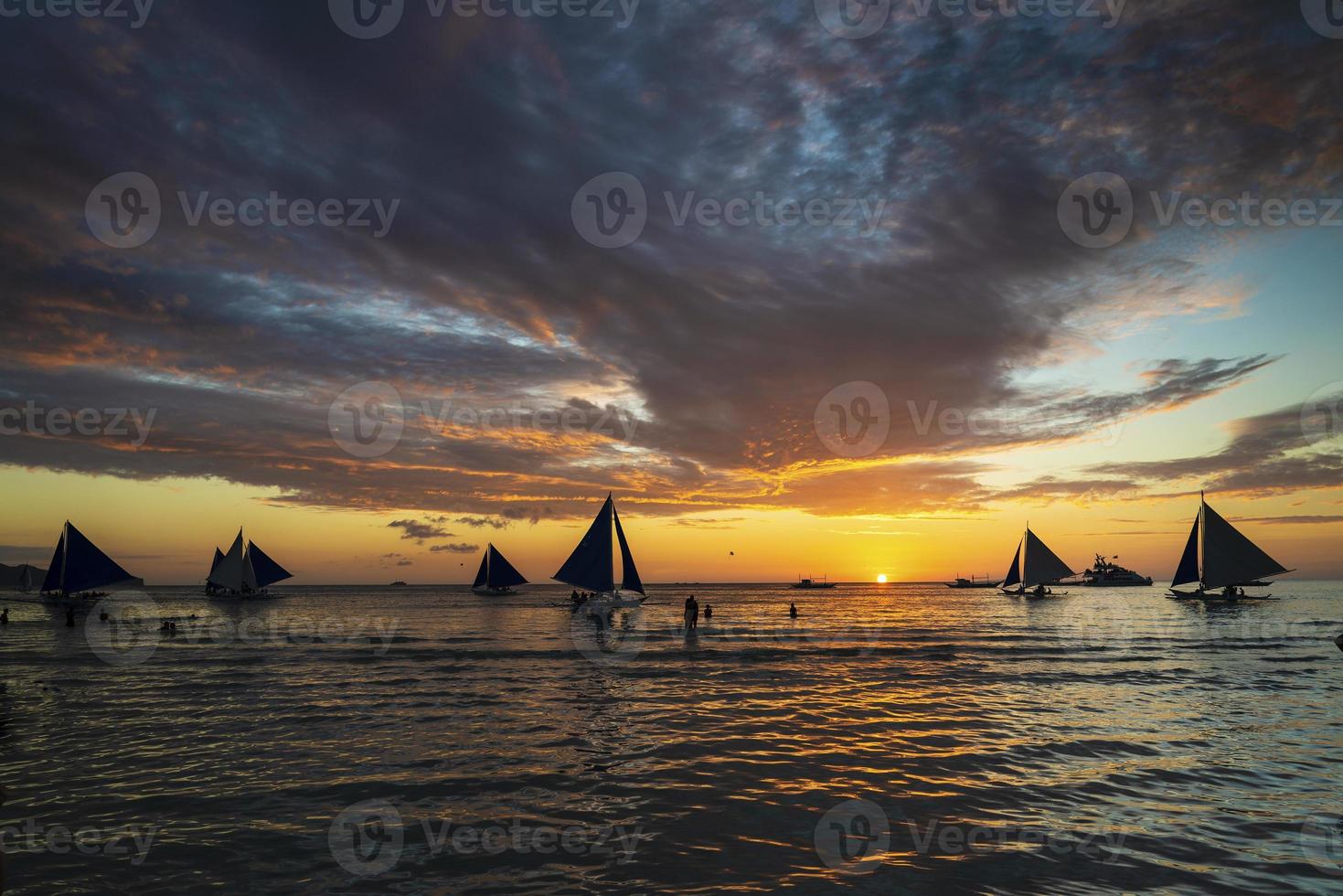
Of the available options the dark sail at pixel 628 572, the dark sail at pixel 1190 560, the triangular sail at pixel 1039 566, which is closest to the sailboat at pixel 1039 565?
the triangular sail at pixel 1039 566

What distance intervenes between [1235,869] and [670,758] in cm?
1070

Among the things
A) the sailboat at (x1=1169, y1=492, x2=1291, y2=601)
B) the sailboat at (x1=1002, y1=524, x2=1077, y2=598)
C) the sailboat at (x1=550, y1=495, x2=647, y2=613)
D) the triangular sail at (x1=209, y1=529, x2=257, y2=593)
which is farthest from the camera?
the sailboat at (x1=1002, y1=524, x2=1077, y2=598)

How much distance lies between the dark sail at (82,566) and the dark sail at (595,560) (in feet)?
198

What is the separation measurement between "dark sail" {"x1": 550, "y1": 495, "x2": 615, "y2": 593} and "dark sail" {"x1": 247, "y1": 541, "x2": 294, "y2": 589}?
200 ft

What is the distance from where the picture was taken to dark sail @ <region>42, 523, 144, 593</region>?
84.4 meters

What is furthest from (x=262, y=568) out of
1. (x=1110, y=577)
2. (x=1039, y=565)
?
(x=1110, y=577)

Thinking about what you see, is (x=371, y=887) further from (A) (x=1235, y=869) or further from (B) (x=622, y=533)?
(B) (x=622, y=533)

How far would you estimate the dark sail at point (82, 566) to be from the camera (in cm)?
8444

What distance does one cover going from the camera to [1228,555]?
273ft

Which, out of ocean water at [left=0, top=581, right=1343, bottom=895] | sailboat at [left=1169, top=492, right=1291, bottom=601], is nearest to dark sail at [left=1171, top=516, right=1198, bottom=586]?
sailboat at [left=1169, top=492, right=1291, bottom=601]

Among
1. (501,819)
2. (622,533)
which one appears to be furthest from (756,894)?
(622,533)

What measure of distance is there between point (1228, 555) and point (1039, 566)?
38.7 metres

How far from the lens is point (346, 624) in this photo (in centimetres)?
7019

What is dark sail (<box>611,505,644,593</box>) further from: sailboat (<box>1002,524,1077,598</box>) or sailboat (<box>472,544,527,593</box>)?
sailboat (<box>1002,524,1077,598</box>)
